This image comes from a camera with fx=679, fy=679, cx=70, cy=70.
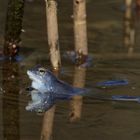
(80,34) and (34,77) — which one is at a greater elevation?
(80,34)

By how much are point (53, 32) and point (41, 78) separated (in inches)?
49.2

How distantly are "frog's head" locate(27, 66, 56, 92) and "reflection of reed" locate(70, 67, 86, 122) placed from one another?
37cm

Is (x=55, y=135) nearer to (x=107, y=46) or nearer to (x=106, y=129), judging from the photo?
(x=106, y=129)

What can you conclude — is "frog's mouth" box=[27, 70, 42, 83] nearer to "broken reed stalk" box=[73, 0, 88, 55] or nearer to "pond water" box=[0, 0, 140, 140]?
"pond water" box=[0, 0, 140, 140]

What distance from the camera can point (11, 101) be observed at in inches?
285

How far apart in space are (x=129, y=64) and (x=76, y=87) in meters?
1.60

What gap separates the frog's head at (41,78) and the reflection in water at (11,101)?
238 millimetres

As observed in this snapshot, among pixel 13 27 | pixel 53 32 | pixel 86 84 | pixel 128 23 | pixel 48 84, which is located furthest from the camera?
pixel 128 23

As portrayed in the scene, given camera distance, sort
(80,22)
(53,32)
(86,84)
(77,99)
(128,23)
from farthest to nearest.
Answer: (128,23), (80,22), (53,32), (86,84), (77,99)

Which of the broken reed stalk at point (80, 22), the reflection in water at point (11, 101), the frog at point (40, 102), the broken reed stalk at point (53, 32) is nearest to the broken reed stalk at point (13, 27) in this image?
the reflection in water at point (11, 101)

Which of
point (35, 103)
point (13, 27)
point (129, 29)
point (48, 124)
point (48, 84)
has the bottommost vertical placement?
point (48, 124)

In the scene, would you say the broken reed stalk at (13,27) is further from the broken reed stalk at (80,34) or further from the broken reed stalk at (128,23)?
the broken reed stalk at (128,23)

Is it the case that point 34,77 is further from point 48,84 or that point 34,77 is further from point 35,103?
point 35,103

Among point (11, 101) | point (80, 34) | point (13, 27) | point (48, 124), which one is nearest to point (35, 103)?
point (11, 101)
